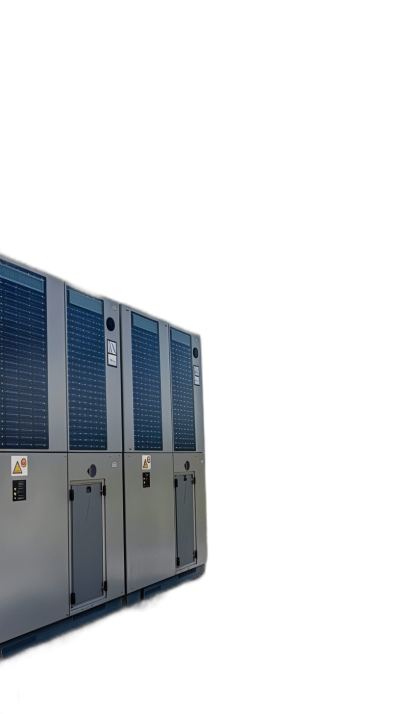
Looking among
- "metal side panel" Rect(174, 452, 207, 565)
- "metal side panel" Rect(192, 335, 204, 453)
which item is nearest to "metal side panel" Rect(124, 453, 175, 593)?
"metal side panel" Rect(174, 452, 207, 565)

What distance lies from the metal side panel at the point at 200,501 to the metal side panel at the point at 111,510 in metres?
1.35

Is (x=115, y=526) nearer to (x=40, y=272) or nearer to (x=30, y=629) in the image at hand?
(x=30, y=629)

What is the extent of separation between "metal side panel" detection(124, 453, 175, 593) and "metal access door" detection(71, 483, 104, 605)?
17.9 inches

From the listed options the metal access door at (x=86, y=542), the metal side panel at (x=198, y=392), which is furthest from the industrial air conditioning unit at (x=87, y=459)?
the metal side panel at (x=198, y=392)

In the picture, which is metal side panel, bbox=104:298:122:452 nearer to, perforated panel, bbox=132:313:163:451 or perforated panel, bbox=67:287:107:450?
perforated panel, bbox=67:287:107:450

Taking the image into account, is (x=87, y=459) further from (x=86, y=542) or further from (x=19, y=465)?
(x=19, y=465)

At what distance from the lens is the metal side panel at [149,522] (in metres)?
5.85

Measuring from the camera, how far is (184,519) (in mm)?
6812

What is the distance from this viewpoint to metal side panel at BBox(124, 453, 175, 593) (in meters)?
5.85

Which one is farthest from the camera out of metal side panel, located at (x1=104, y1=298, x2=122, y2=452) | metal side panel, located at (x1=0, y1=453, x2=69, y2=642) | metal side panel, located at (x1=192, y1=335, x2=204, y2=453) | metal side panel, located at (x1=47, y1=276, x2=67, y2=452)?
metal side panel, located at (x1=192, y1=335, x2=204, y2=453)

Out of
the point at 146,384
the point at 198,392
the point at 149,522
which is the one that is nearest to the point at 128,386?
the point at 146,384

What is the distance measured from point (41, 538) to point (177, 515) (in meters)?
2.23

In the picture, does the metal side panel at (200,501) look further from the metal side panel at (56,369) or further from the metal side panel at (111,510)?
the metal side panel at (56,369)

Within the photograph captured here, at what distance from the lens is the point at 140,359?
6.23 metres
